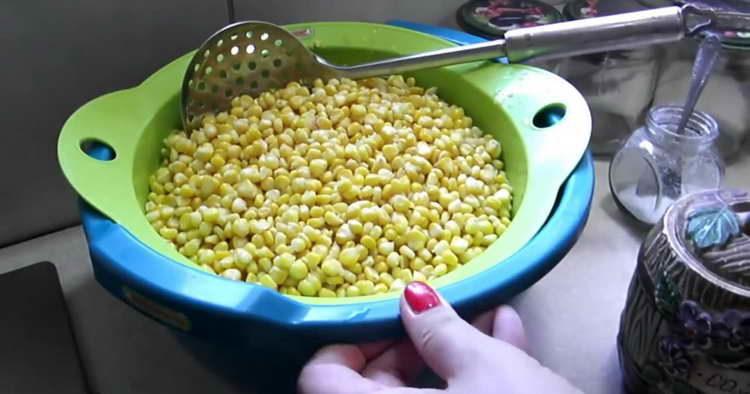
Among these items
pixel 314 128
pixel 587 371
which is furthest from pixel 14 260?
pixel 587 371

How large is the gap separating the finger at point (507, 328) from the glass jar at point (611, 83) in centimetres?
42

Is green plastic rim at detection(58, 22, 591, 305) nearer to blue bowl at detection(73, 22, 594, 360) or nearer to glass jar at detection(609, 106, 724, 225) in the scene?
blue bowl at detection(73, 22, 594, 360)

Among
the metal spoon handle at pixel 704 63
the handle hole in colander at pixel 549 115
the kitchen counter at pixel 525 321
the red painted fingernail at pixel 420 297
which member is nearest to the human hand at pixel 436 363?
the red painted fingernail at pixel 420 297

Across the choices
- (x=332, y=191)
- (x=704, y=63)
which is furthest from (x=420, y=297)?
(x=704, y=63)

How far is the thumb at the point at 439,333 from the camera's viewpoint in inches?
18.8

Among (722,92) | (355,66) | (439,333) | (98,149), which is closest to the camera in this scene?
(439,333)

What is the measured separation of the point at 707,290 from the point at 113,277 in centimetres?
40

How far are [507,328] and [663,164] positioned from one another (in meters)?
0.34

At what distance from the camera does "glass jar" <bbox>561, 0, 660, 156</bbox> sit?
90cm

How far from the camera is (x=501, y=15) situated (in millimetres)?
907

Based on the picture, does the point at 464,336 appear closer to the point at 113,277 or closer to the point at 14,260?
the point at 113,277

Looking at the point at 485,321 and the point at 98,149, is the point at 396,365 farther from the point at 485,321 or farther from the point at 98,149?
the point at 98,149

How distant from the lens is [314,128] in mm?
748

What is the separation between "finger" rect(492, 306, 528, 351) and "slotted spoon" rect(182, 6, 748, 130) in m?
→ 0.29
